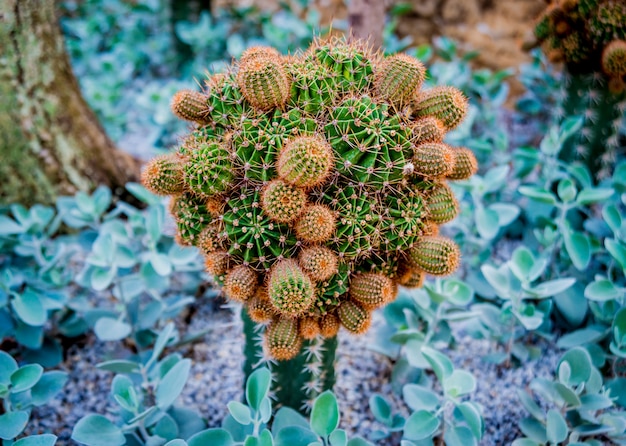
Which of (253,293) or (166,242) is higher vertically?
(253,293)

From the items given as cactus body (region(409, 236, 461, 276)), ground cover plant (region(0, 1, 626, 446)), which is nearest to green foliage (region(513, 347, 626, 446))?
ground cover plant (region(0, 1, 626, 446))

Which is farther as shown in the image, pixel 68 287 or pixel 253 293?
pixel 68 287

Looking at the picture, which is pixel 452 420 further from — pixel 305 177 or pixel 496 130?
pixel 496 130

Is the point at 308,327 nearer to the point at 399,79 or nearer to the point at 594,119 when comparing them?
the point at 399,79

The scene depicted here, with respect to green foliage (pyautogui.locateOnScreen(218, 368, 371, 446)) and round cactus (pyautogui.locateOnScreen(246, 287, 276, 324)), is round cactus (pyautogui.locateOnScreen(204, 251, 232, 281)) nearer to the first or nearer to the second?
round cactus (pyautogui.locateOnScreen(246, 287, 276, 324))

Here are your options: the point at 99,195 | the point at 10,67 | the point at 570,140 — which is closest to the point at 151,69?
the point at 10,67
